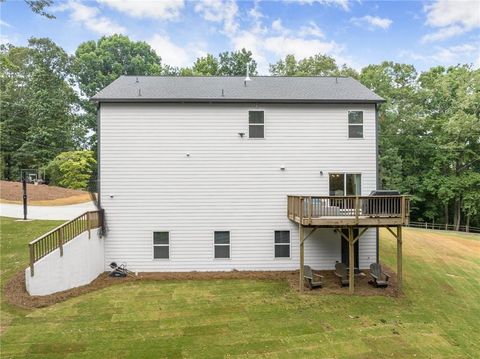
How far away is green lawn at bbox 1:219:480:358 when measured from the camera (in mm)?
7109

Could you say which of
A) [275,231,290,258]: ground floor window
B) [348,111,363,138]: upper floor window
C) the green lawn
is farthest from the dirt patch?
[348,111,363,138]: upper floor window

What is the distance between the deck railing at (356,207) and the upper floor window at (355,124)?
3.32 meters

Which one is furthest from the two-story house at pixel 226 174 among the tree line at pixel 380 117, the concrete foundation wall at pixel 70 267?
the tree line at pixel 380 117

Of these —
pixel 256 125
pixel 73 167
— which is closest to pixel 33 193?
pixel 73 167

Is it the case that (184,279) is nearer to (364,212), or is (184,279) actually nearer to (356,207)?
(356,207)

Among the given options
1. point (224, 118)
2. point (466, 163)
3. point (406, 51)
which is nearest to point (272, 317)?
point (224, 118)

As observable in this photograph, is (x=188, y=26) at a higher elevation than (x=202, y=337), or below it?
higher

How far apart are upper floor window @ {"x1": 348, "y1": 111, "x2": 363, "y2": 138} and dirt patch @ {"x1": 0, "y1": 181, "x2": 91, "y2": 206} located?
59.6 ft

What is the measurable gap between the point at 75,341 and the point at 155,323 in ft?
6.03

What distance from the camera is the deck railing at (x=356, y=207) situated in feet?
34.4

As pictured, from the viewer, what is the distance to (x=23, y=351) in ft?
22.0

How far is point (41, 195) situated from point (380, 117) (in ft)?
98.0

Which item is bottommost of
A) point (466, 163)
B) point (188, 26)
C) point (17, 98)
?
point (466, 163)

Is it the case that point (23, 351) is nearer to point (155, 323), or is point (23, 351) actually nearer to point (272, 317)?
point (155, 323)
